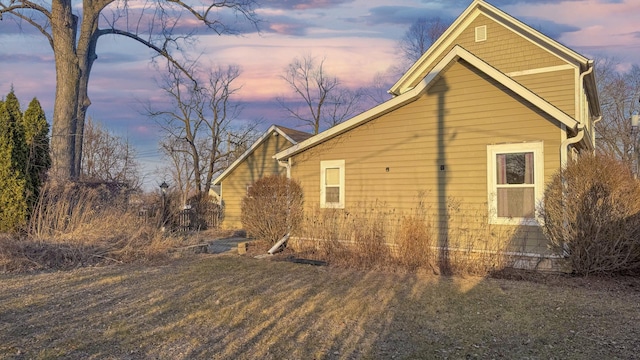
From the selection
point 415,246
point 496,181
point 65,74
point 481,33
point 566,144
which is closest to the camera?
point 566,144

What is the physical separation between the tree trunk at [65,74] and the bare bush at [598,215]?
12.1 metres

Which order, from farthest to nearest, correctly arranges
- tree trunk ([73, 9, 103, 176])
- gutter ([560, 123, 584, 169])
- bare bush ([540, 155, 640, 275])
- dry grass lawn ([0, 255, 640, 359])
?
tree trunk ([73, 9, 103, 176])
gutter ([560, 123, 584, 169])
bare bush ([540, 155, 640, 275])
dry grass lawn ([0, 255, 640, 359])

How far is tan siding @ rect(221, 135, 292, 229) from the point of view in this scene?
1866 cm

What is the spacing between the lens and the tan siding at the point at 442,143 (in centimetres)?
874

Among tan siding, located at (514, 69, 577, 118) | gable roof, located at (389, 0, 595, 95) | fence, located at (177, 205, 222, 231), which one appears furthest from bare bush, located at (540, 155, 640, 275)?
fence, located at (177, 205, 222, 231)

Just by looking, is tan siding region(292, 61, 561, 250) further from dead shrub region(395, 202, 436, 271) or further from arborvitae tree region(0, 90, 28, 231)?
arborvitae tree region(0, 90, 28, 231)

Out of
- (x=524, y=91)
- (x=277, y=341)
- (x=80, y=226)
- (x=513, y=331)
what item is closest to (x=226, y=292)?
(x=277, y=341)

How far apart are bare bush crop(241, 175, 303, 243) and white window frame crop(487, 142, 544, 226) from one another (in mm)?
4682

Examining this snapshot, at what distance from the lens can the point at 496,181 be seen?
886 cm

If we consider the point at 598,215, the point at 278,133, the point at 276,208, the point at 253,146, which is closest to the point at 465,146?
the point at 598,215

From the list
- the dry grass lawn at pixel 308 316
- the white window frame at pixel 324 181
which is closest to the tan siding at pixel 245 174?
the white window frame at pixel 324 181

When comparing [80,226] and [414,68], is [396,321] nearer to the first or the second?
[80,226]

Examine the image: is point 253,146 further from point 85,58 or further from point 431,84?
point 431,84

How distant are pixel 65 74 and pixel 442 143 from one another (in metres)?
10.7
